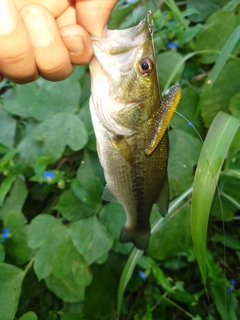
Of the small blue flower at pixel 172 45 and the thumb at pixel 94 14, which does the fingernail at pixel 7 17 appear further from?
the small blue flower at pixel 172 45

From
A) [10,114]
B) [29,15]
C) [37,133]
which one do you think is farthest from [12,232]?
[29,15]

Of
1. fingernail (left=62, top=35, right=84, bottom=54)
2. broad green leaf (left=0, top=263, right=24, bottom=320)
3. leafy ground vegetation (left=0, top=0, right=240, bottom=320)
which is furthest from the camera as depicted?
leafy ground vegetation (left=0, top=0, right=240, bottom=320)

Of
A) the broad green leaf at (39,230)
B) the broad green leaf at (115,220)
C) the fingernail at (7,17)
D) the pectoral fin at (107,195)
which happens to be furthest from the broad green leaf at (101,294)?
the fingernail at (7,17)

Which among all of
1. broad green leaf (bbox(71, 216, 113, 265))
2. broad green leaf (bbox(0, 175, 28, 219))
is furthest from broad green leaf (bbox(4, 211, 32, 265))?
broad green leaf (bbox(71, 216, 113, 265))

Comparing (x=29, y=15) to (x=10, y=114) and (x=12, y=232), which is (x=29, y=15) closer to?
(x=12, y=232)

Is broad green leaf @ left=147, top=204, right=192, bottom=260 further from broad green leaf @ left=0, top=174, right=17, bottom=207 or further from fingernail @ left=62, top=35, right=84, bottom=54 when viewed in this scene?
fingernail @ left=62, top=35, right=84, bottom=54
